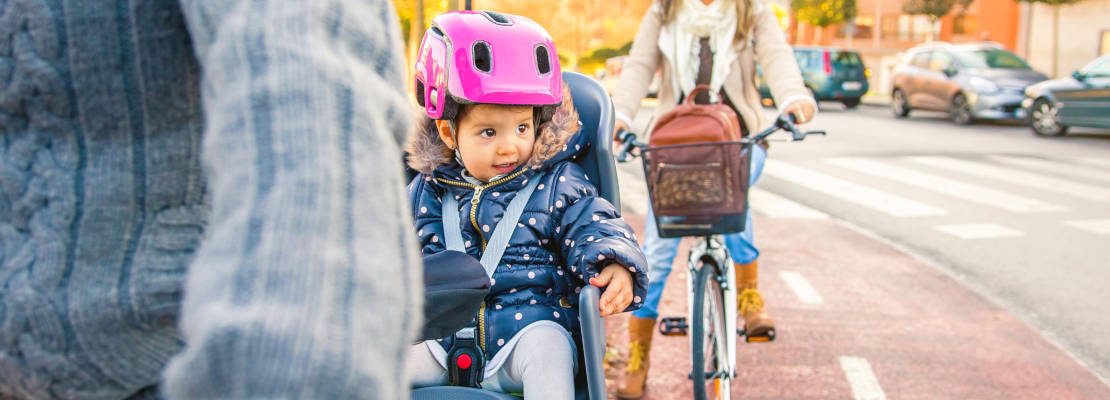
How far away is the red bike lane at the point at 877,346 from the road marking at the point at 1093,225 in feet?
6.93

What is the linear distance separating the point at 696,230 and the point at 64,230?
3.02 meters

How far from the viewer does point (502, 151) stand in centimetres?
253

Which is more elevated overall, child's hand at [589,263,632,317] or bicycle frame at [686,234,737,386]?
child's hand at [589,263,632,317]

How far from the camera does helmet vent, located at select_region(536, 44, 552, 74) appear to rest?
247 cm

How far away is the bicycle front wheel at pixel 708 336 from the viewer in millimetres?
3746

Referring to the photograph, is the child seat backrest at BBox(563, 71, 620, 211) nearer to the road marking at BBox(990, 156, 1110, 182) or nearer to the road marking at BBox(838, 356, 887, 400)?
the road marking at BBox(838, 356, 887, 400)

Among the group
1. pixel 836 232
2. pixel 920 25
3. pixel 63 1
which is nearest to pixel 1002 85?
pixel 836 232

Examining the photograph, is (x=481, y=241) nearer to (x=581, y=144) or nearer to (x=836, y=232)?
(x=581, y=144)

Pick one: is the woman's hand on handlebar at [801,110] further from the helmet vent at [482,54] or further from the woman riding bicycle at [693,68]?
the helmet vent at [482,54]

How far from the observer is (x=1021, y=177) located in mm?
11023

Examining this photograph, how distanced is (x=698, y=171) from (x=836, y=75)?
2141cm

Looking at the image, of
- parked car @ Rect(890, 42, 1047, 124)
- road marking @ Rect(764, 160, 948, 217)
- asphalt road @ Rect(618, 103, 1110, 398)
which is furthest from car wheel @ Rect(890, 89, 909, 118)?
road marking @ Rect(764, 160, 948, 217)

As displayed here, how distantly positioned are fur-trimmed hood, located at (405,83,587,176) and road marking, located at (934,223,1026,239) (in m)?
6.07

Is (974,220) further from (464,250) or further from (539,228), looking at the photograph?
(464,250)
